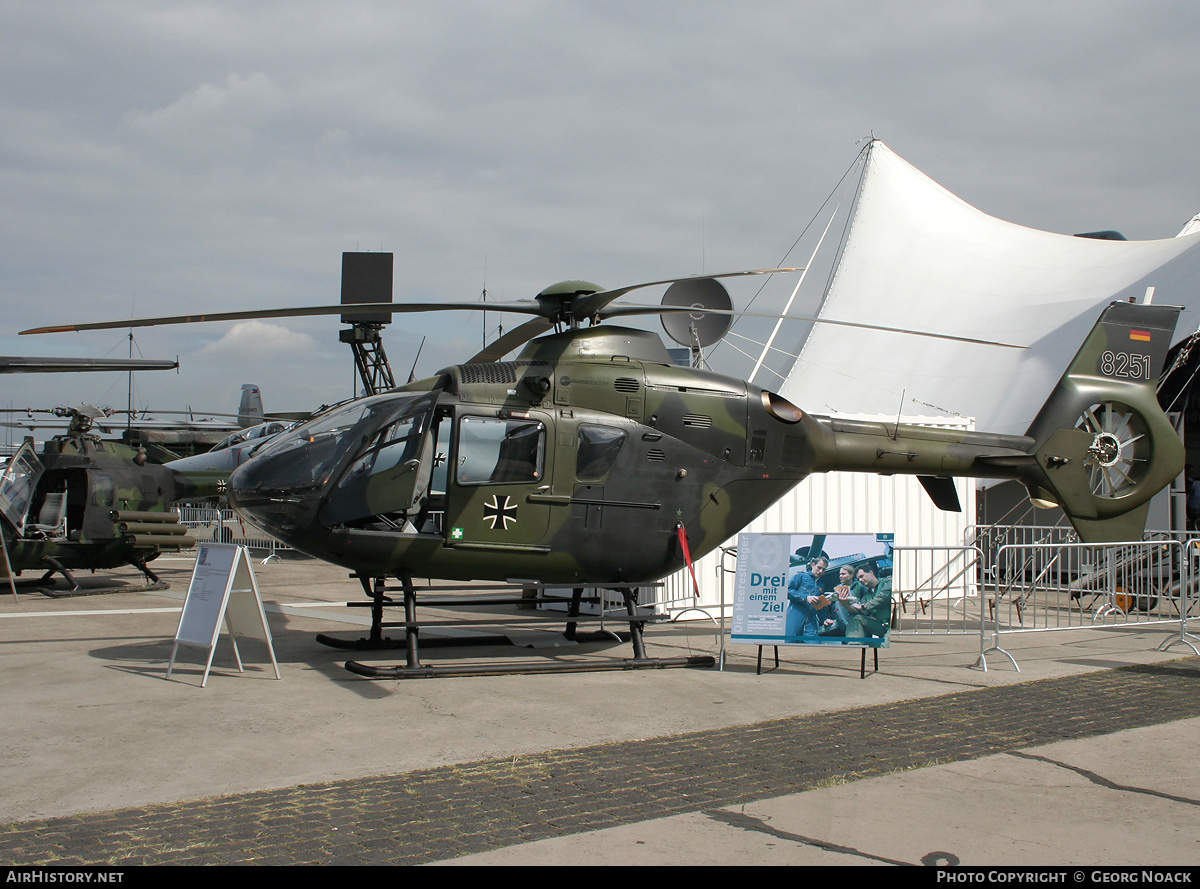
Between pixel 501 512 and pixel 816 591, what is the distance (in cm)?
285

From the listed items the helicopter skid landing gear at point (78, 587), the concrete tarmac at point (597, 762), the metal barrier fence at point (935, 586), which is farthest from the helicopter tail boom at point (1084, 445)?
the helicopter skid landing gear at point (78, 587)

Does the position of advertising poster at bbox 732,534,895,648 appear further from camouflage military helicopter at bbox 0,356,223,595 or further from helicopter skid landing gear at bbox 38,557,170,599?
helicopter skid landing gear at bbox 38,557,170,599

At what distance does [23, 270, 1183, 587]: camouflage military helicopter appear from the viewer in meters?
8.03

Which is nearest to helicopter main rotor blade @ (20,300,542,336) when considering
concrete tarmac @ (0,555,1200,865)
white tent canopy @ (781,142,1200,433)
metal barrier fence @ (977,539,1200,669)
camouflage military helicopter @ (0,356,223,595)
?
concrete tarmac @ (0,555,1200,865)

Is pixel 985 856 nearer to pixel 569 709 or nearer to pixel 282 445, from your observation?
pixel 569 709

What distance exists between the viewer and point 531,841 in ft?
13.2

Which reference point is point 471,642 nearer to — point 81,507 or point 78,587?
point 81,507

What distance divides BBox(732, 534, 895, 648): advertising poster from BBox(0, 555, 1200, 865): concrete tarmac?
44cm

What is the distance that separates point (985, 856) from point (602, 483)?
5.07 metres

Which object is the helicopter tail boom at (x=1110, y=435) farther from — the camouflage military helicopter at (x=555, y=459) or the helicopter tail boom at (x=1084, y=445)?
the camouflage military helicopter at (x=555, y=459)

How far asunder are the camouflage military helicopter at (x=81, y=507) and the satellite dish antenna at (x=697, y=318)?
8.64m

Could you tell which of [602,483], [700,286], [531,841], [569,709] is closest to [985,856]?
[531,841]

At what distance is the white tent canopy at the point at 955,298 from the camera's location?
21.6 meters

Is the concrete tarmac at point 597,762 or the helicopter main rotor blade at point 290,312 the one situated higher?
the helicopter main rotor blade at point 290,312
